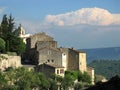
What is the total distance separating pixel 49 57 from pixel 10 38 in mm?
4983

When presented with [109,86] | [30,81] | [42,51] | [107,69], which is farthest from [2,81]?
[107,69]

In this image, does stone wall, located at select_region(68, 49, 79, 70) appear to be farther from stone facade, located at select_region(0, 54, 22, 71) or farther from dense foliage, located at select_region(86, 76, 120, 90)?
dense foliage, located at select_region(86, 76, 120, 90)

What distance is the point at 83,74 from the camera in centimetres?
5603

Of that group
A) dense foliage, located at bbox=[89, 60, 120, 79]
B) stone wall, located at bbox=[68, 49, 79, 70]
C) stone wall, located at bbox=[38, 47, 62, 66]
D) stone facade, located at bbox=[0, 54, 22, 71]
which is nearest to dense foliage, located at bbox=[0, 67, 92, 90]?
stone facade, located at bbox=[0, 54, 22, 71]

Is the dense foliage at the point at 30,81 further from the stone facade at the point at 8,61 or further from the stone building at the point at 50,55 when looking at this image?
the stone building at the point at 50,55

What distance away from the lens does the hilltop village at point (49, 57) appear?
2124 inches

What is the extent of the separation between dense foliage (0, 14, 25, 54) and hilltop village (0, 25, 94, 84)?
6.25 ft

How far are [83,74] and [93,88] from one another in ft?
170

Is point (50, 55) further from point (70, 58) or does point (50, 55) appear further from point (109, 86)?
point (109, 86)

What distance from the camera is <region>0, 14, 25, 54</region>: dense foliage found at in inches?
2116

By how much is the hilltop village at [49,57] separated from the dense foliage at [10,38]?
1.90 m

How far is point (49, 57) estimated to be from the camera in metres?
55.6

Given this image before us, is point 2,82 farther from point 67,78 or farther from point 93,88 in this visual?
point 93,88

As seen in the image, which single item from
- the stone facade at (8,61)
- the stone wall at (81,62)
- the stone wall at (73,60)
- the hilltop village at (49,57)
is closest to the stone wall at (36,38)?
the hilltop village at (49,57)
